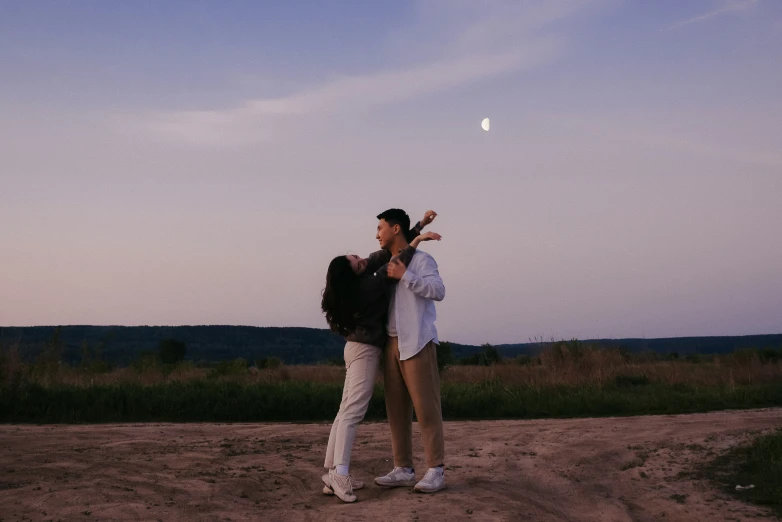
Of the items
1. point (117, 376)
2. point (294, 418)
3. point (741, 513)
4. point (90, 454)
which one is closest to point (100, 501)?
point (90, 454)

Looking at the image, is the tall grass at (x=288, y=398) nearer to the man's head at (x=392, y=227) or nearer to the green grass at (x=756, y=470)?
the green grass at (x=756, y=470)

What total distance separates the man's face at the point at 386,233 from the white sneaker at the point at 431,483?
6.23 feet

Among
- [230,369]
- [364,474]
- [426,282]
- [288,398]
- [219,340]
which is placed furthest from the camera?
[219,340]

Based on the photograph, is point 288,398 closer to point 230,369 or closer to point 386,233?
point 386,233

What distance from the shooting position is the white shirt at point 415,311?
6.28m

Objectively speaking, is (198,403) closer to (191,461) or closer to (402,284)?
(191,461)

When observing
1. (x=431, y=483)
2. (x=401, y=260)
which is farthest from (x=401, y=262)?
(x=431, y=483)

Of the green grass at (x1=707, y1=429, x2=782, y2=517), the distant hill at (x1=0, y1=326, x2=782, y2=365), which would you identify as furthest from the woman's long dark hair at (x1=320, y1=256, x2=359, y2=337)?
the distant hill at (x1=0, y1=326, x2=782, y2=365)

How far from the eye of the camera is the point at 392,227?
21.6ft

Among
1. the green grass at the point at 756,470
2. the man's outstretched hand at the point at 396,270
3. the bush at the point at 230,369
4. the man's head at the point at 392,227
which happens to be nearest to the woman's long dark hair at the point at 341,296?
the man's outstretched hand at the point at 396,270

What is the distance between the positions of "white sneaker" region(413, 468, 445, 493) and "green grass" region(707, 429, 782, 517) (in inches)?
102

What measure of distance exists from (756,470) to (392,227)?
4.38m

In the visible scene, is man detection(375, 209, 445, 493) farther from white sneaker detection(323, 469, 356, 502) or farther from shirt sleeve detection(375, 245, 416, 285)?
white sneaker detection(323, 469, 356, 502)

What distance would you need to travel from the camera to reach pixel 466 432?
10.6 metres
